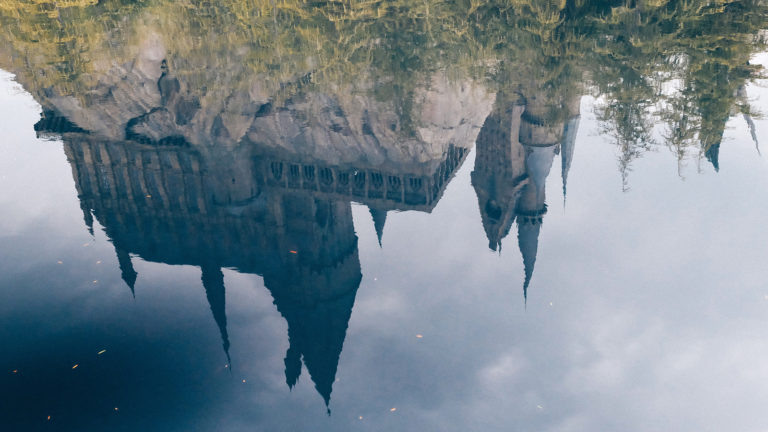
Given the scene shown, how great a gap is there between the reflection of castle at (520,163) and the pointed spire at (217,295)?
245 inches

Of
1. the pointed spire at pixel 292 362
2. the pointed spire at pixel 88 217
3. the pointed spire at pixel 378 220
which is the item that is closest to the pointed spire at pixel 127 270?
the pointed spire at pixel 88 217

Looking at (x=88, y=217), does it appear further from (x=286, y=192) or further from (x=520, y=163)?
(x=520, y=163)

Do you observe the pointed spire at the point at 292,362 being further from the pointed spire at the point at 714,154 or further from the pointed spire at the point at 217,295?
the pointed spire at the point at 714,154

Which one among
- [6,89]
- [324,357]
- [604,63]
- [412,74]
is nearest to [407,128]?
[412,74]

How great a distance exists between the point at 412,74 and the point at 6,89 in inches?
712

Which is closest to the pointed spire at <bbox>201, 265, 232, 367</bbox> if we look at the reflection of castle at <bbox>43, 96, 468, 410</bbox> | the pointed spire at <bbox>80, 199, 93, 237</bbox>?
the reflection of castle at <bbox>43, 96, 468, 410</bbox>

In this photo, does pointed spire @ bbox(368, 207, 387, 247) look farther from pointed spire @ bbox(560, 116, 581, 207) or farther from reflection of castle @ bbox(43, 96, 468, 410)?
pointed spire @ bbox(560, 116, 581, 207)

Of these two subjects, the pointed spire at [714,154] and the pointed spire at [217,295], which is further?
the pointed spire at [714,154]

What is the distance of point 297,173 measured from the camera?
2228 cm

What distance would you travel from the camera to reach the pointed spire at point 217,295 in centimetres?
1247

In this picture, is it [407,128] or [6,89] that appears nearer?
[407,128]

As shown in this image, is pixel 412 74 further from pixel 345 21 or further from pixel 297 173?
pixel 345 21

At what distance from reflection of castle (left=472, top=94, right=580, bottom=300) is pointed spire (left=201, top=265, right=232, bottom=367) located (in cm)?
623

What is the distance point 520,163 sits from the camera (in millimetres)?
42000
